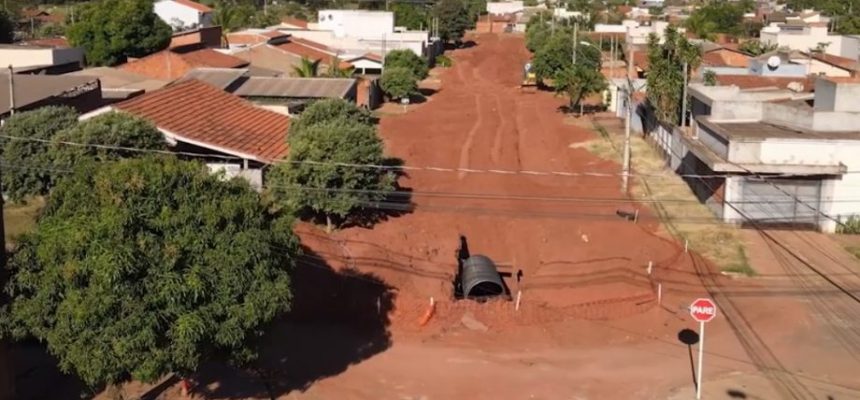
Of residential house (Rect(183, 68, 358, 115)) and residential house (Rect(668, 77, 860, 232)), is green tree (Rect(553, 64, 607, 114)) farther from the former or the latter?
residential house (Rect(668, 77, 860, 232))

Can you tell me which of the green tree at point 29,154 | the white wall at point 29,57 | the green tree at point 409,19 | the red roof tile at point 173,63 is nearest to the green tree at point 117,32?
the red roof tile at point 173,63

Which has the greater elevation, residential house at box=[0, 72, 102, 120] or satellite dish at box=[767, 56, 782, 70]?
satellite dish at box=[767, 56, 782, 70]

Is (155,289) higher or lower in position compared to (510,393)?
higher

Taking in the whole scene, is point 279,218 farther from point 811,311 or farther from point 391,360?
point 811,311

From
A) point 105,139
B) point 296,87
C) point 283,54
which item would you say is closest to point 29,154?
point 105,139

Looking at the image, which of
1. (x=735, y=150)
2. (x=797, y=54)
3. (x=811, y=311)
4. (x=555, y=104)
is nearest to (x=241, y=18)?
(x=555, y=104)

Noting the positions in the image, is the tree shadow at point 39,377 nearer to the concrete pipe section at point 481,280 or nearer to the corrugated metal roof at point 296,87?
the concrete pipe section at point 481,280

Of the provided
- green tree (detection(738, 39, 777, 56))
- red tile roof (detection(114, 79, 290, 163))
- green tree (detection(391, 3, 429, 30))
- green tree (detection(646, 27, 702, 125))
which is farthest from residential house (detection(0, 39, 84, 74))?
green tree (detection(391, 3, 429, 30))
